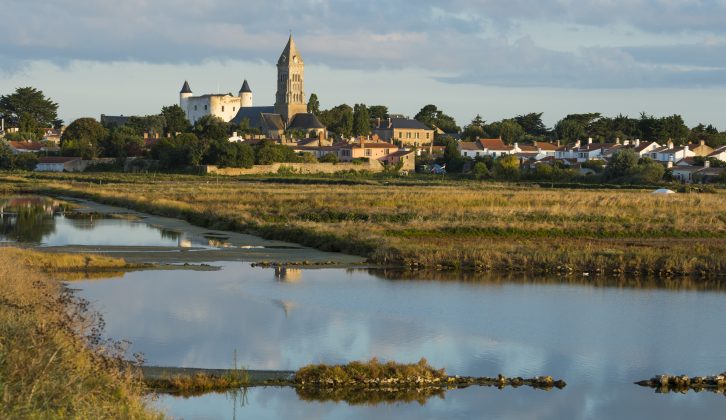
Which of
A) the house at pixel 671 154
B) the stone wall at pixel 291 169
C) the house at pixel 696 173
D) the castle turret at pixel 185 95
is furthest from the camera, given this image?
the castle turret at pixel 185 95

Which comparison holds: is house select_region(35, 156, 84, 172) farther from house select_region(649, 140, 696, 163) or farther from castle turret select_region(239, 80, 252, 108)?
castle turret select_region(239, 80, 252, 108)

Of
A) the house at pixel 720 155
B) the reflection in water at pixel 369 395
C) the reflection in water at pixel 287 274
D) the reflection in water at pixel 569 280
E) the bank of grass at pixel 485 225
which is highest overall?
the house at pixel 720 155

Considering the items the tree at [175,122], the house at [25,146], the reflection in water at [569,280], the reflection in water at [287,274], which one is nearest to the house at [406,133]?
the tree at [175,122]

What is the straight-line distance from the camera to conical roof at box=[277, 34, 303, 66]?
153125 mm

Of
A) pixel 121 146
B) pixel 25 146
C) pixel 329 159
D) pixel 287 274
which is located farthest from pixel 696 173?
pixel 25 146

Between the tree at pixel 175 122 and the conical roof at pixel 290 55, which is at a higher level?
the conical roof at pixel 290 55

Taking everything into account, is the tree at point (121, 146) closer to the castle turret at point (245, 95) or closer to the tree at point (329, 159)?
the tree at point (329, 159)

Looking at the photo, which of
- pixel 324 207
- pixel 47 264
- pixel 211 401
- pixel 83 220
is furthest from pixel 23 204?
pixel 211 401

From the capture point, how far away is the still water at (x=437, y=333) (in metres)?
15.0

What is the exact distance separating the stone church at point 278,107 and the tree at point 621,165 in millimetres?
48341

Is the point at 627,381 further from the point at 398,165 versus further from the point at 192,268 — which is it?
the point at 398,165

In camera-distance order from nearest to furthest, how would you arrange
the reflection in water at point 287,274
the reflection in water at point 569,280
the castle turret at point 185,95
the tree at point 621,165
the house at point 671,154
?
the reflection in water at point 569,280, the reflection in water at point 287,274, the tree at point 621,165, the house at point 671,154, the castle turret at point 185,95

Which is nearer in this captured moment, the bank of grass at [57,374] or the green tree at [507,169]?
the bank of grass at [57,374]

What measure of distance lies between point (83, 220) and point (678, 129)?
86.0m
